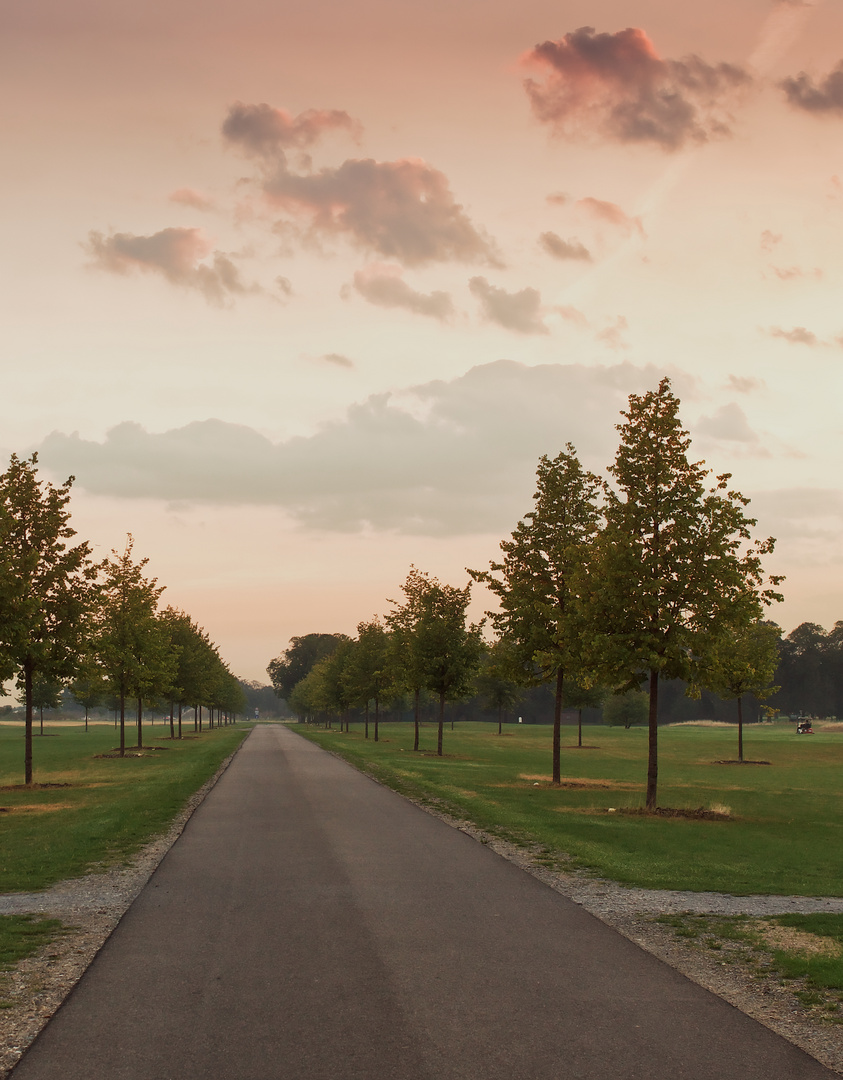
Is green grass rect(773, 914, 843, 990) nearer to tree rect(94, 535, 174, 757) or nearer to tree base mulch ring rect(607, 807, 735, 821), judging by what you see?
tree base mulch ring rect(607, 807, 735, 821)

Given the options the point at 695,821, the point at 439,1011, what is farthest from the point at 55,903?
the point at 695,821

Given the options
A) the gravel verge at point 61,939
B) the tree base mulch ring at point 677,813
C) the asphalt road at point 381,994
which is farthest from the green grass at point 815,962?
the tree base mulch ring at point 677,813

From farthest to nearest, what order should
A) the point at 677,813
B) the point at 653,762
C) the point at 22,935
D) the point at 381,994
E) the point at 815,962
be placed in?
the point at 653,762, the point at 677,813, the point at 22,935, the point at 815,962, the point at 381,994

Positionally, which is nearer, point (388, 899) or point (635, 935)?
point (635, 935)

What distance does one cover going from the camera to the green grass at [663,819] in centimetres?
1353

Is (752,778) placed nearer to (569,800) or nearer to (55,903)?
(569,800)

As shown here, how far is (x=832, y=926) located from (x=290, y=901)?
621 centimetres

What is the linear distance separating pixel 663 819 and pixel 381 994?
1484 centimetres

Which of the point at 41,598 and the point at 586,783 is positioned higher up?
the point at 41,598

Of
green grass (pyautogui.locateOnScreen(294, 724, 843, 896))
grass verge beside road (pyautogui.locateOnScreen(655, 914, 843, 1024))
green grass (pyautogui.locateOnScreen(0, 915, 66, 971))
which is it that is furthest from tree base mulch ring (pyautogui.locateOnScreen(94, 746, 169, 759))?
grass verge beside road (pyautogui.locateOnScreen(655, 914, 843, 1024))

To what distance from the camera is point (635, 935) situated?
9.25 m

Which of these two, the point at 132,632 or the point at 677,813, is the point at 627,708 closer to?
the point at 132,632

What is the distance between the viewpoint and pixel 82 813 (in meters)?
20.1

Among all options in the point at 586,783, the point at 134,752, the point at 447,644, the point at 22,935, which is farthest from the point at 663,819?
the point at 134,752
